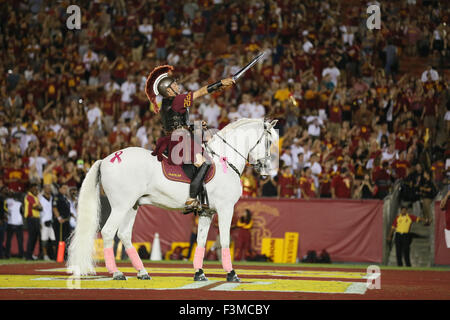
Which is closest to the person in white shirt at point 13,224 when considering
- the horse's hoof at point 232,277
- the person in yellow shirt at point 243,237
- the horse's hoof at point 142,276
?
the person in yellow shirt at point 243,237

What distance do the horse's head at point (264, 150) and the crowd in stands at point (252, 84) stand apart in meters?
8.81

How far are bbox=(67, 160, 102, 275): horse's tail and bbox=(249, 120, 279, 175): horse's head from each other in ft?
8.80

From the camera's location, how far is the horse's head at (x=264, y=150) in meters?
13.4

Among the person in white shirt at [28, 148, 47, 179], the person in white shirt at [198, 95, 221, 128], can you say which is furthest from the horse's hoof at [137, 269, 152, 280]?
the person in white shirt at [198, 95, 221, 128]

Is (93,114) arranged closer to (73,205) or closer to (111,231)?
(73,205)

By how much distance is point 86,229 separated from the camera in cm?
1255

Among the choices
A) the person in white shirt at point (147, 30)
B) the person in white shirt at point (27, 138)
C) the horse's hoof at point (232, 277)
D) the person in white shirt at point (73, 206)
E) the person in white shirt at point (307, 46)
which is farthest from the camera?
the person in white shirt at point (147, 30)

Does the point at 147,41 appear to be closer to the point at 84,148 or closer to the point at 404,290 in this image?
the point at 84,148

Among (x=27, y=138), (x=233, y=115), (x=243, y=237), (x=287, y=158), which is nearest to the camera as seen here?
(x=243, y=237)

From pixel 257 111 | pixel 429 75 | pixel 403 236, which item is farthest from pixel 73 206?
pixel 429 75

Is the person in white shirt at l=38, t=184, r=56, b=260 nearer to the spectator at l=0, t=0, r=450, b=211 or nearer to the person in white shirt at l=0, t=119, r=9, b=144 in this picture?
the spectator at l=0, t=0, r=450, b=211

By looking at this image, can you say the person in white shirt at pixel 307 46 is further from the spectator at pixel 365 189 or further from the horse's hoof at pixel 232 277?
the horse's hoof at pixel 232 277

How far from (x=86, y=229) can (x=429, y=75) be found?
17030 millimetres
